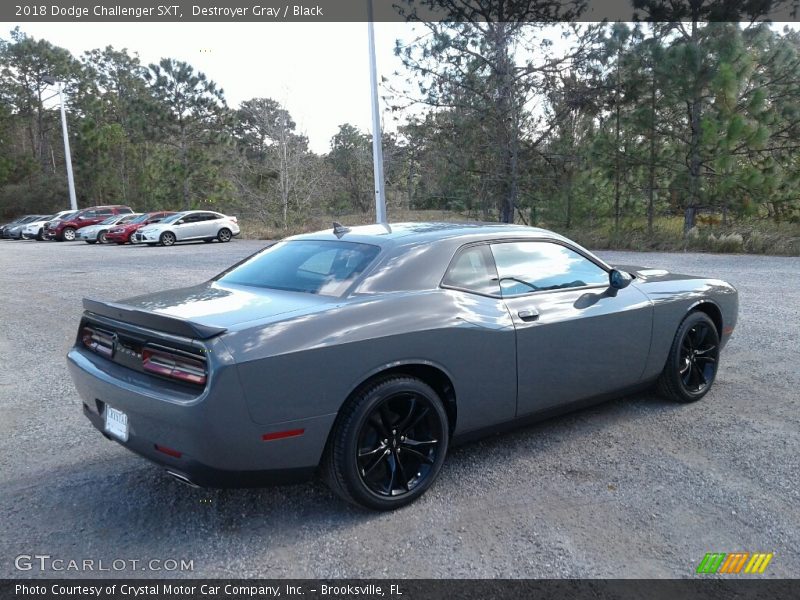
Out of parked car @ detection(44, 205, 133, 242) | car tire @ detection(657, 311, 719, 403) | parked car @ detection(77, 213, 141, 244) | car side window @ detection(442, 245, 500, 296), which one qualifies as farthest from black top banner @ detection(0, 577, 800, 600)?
parked car @ detection(44, 205, 133, 242)

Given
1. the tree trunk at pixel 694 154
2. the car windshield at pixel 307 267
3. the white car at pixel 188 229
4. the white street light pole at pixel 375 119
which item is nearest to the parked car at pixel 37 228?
the white car at pixel 188 229

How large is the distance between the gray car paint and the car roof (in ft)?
0.04

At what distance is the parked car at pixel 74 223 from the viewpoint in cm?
3362

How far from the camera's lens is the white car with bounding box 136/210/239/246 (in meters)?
26.7

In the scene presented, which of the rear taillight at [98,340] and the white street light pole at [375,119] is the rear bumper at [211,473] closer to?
the rear taillight at [98,340]

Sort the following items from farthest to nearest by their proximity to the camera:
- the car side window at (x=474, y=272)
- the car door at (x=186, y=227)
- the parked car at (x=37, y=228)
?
the parked car at (x=37, y=228) < the car door at (x=186, y=227) < the car side window at (x=474, y=272)

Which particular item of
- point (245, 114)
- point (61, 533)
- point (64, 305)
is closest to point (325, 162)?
point (245, 114)

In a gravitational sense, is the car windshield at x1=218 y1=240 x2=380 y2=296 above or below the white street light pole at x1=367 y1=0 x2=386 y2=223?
below

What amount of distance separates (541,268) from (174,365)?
231cm

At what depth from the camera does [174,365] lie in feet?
10.2

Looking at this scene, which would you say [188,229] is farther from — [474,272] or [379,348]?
[379,348]

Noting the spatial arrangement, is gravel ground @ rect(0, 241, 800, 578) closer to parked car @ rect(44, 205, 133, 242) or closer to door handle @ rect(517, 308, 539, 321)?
door handle @ rect(517, 308, 539, 321)

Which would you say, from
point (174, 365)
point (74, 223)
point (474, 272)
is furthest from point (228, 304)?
point (74, 223)

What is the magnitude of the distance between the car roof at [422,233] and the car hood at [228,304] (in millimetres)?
649
